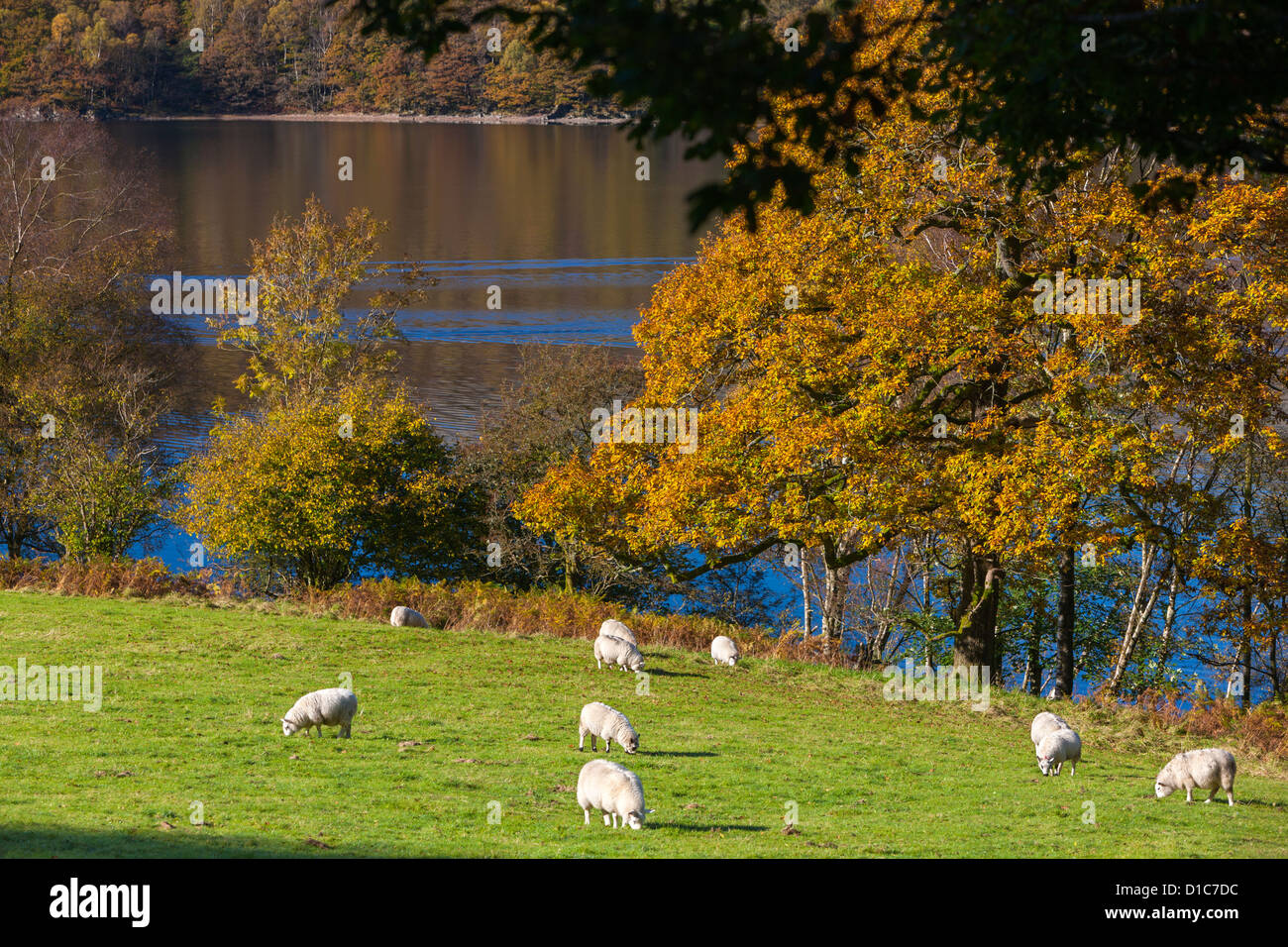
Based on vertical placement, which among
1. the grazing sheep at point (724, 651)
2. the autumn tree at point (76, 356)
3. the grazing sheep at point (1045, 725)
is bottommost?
the grazing sheep at point (1045, 725)

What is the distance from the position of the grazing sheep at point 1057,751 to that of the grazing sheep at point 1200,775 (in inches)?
57.4

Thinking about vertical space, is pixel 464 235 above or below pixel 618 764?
above

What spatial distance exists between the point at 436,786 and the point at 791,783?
4.86m

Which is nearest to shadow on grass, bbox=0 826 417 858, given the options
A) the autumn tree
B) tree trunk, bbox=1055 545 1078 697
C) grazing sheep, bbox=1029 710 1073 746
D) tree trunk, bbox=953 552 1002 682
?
grazing sheep, bbox=1029 710 1073 746

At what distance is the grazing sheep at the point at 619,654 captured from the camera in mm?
25188

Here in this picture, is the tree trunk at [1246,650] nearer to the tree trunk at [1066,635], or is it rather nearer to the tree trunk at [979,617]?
the tree trunk at [1066,635]

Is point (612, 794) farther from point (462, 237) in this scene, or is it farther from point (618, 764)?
point (462, 237)

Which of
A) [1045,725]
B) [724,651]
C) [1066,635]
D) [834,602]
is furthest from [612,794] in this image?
[834,602]

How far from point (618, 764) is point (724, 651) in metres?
11.0

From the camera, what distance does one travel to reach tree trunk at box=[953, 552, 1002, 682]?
28.7 metres

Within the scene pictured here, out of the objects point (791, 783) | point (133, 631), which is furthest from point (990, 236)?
point (133, 631)

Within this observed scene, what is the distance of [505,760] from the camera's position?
17188 millimetres

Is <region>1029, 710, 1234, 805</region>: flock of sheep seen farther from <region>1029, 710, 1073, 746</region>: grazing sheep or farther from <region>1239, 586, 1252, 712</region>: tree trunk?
<region>1239, 586, 1252, 712</region>: tree trunk

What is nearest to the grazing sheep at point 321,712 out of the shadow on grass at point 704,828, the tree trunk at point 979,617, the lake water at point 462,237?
the shadow on grass at point 704,828
